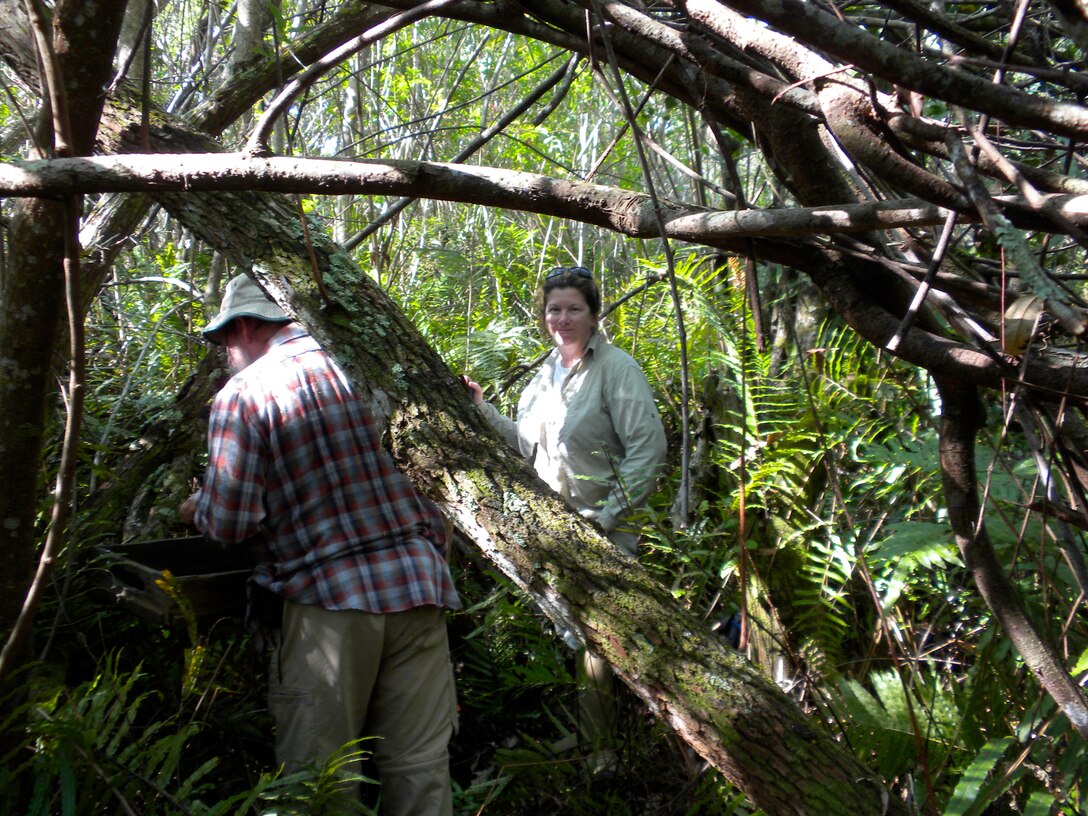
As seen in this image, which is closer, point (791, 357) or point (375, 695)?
point (375, 695)

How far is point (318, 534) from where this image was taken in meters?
2.85

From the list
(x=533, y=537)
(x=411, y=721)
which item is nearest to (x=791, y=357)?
(x=411, y=721)

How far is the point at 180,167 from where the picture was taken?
6.35 ft

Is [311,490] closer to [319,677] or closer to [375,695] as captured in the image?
[319,677]

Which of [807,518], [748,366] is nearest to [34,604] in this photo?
[748,366]

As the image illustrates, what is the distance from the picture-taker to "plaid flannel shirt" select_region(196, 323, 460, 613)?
2.78 metres

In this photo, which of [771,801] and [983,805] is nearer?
[771,801]

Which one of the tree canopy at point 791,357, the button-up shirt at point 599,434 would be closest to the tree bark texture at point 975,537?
the tree canopy at point 791,357

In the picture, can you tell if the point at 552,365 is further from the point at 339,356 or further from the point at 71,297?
the point at 71,297

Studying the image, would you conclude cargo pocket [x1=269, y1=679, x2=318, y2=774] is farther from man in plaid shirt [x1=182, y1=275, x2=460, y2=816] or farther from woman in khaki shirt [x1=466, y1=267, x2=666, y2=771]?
woman in khaki shirt [x1=466, y1=267, x2=666, y2=771]

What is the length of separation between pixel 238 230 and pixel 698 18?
144 cm

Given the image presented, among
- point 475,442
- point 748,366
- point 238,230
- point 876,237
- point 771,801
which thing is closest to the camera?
point 771,801

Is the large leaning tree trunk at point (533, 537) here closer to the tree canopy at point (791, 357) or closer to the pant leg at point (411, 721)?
the tree canopy at point (791, 357)

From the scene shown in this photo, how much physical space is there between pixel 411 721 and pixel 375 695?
151 mm
